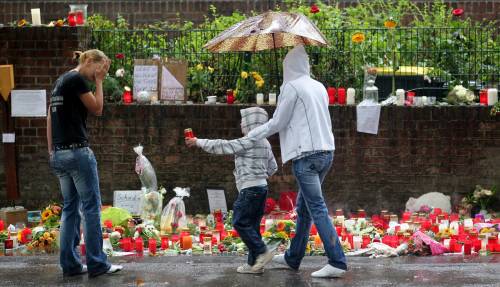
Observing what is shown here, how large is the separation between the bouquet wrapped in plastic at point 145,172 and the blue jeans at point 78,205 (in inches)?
120

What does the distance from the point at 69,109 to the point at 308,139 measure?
6.35 ft

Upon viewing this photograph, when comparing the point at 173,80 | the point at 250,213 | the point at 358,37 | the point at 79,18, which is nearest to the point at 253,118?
the point at 250,213

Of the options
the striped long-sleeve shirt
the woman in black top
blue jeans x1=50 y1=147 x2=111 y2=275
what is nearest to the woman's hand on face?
the woman in black top

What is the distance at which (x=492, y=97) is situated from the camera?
41.5 feet

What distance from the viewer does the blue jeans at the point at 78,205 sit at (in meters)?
8.48

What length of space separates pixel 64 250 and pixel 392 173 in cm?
516

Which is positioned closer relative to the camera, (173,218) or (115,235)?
(115,235)

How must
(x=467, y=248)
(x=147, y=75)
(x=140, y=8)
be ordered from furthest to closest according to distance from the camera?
1. (x=140, y=8)
2. (x=147, y=75)
3. (x=467, y=248)

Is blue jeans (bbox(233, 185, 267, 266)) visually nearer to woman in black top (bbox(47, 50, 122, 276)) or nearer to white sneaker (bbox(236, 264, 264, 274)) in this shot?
white sneaker (bbox(236, 264, 264, 274))

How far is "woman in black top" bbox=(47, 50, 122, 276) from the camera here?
8.46 m

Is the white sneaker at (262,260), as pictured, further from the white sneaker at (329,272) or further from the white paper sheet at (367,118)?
the white paper sheet at (367,118)

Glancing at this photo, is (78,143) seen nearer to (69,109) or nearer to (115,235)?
(69,109)

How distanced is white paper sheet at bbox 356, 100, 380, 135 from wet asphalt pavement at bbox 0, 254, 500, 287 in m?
3.12

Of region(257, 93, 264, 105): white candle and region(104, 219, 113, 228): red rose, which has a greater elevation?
region(257, 93, 264, 105): white candle
